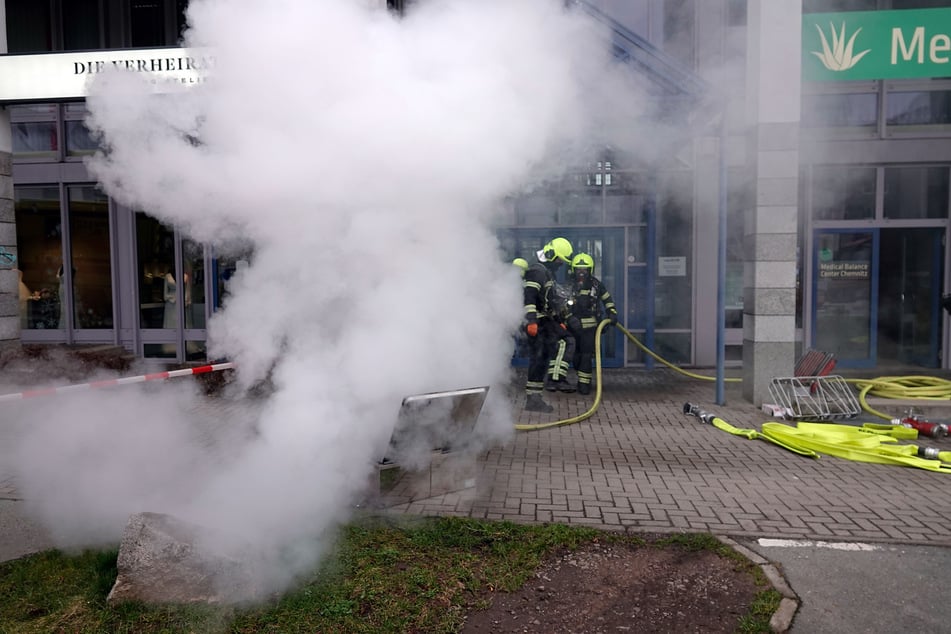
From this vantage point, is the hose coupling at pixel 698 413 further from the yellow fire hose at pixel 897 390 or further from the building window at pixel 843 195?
the building window at pixel 843 195

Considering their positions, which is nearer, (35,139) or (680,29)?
(680,29)

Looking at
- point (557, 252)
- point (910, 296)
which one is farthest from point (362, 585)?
point (910, 296)

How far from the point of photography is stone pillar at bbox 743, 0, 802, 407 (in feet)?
24.1

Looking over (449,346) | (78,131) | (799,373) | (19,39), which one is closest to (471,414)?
(449,346)

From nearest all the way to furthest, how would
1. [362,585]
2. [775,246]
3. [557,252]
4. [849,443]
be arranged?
[362,585], [849,443], [775,246], [557,252]

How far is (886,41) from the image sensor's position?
7301 millimetres

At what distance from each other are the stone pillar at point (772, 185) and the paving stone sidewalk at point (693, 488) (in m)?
1.20

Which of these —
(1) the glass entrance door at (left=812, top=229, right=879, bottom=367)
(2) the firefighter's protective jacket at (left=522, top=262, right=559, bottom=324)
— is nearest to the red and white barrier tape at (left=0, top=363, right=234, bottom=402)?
(2) the firefighter's protective jacket at (left=522, top=262, right=559, bottom=324)

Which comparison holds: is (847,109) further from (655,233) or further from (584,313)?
(584,313)

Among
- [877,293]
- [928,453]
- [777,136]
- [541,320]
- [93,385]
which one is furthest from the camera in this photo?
[877,293]

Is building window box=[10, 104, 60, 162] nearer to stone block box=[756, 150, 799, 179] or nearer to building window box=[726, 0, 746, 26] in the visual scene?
building window box=[726, 0, 746, 26]

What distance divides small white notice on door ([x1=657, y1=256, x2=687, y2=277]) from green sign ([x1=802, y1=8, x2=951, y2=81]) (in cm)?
344

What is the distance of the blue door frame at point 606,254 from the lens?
33.5 ft

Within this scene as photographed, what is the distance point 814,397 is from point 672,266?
317 cm
